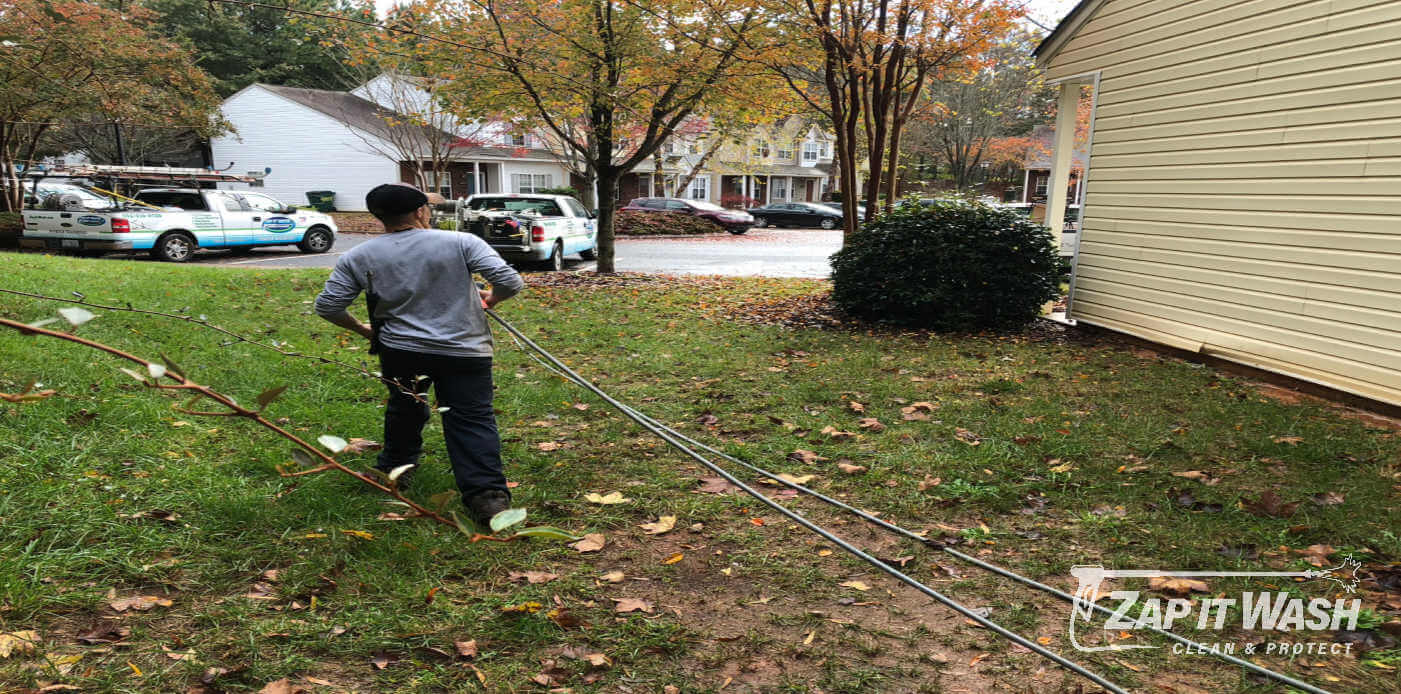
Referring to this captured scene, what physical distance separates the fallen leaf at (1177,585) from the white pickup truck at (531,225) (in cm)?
1219

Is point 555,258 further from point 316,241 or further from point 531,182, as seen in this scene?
point 531,182

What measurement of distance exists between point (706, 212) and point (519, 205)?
1741cm

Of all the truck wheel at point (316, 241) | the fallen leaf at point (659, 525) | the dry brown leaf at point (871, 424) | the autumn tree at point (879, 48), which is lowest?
the fallen leaf at point (659, 525)

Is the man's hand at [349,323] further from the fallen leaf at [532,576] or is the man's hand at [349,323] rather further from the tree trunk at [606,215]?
the tree trunk at [606,215]

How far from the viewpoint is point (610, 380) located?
263 inches

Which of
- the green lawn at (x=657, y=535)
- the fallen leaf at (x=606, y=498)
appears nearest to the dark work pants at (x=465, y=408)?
the green lawn at (x=657, y=535)

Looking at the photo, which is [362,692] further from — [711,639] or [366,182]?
[366,182]

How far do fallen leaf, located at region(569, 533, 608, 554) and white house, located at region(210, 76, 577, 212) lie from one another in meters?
32.0

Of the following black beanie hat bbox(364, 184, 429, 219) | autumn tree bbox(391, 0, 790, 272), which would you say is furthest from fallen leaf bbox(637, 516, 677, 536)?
autumn tree bbox(391, 0, 790, 272)

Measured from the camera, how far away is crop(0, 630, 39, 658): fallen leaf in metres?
2.47

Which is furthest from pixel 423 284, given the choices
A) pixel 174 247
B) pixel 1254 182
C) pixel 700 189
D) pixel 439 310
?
pixel 700 189

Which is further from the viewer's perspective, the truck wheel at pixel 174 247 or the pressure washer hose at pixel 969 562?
the truck wheel at pixel 174 247

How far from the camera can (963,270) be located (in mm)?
8633

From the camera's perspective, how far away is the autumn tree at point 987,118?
37.0m
